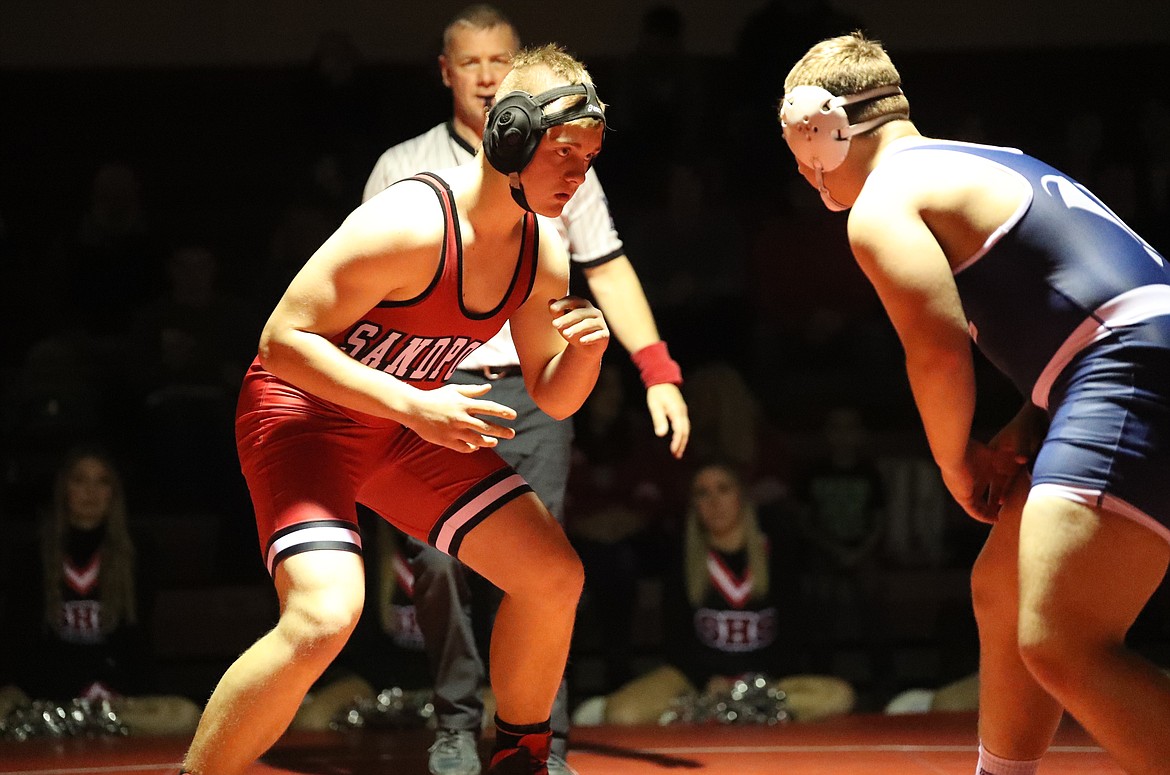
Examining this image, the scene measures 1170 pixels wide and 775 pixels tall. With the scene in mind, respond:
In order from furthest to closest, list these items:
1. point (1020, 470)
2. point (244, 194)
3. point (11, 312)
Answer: point (244, 194) < point (11, 312) < point (1020, 470)

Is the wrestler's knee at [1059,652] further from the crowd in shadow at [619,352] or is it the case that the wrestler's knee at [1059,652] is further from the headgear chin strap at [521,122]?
the crowd in shadow at [619,352]

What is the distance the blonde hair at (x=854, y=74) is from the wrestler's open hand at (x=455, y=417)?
2.58ft

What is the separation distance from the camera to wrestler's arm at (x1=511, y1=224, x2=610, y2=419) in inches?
110

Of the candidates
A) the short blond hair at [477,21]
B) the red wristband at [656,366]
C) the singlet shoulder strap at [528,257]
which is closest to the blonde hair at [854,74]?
the singlet shoulder strap at [528,257]

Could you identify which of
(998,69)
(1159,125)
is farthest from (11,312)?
(1159,125)

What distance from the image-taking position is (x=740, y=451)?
17.8 ft

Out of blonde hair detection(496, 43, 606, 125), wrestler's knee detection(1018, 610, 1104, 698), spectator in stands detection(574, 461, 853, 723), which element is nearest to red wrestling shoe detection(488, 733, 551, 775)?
wrestler's knee detection(1018, 610, 1104, 698)

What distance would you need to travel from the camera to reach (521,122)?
2584 millimetres

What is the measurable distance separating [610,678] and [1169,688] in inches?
119

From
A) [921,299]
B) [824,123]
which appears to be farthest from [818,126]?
[921,299]

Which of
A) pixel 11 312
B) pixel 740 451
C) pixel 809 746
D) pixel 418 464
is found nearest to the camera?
pixel 418 464

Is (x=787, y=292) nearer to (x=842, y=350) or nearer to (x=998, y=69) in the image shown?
(x=842, y=350)

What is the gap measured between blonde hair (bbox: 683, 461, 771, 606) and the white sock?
7.54 feet

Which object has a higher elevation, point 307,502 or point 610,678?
point 307,502
